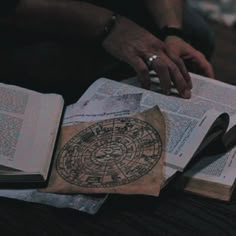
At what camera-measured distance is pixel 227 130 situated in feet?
2.86

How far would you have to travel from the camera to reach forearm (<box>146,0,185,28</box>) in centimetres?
129

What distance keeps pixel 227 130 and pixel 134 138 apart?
5.8 inches

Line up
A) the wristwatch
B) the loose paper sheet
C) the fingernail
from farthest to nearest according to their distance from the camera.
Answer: the wristwatch, the fingernail, the loose paper sheet

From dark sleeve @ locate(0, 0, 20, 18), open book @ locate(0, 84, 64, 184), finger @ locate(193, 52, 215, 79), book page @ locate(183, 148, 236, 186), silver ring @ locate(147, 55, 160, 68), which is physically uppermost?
dark sleeve @ locate(0, 0, 20, 18)

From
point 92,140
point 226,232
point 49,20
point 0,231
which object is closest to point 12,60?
point 49,20

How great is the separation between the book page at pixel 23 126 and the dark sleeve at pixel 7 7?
0.22 m

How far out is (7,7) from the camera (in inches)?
43.1

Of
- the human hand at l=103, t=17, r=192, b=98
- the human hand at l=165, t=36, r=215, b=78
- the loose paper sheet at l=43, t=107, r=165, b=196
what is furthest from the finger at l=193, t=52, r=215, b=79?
the loose paper sheet at l=43, t=107, r=165, b=196

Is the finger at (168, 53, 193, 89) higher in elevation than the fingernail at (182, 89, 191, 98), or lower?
higher

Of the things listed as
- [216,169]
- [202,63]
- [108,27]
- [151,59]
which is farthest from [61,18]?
[216,169]

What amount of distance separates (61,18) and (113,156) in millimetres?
393

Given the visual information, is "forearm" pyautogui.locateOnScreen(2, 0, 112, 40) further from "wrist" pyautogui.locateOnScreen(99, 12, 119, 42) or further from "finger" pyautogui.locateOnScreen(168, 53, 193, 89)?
"finger" pyautogui.locateOnScreen(168, 53, 193, 89)

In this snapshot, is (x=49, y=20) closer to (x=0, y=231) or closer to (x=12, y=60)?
(x=12, y=60)

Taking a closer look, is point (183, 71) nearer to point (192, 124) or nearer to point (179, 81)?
point (179, 81)
